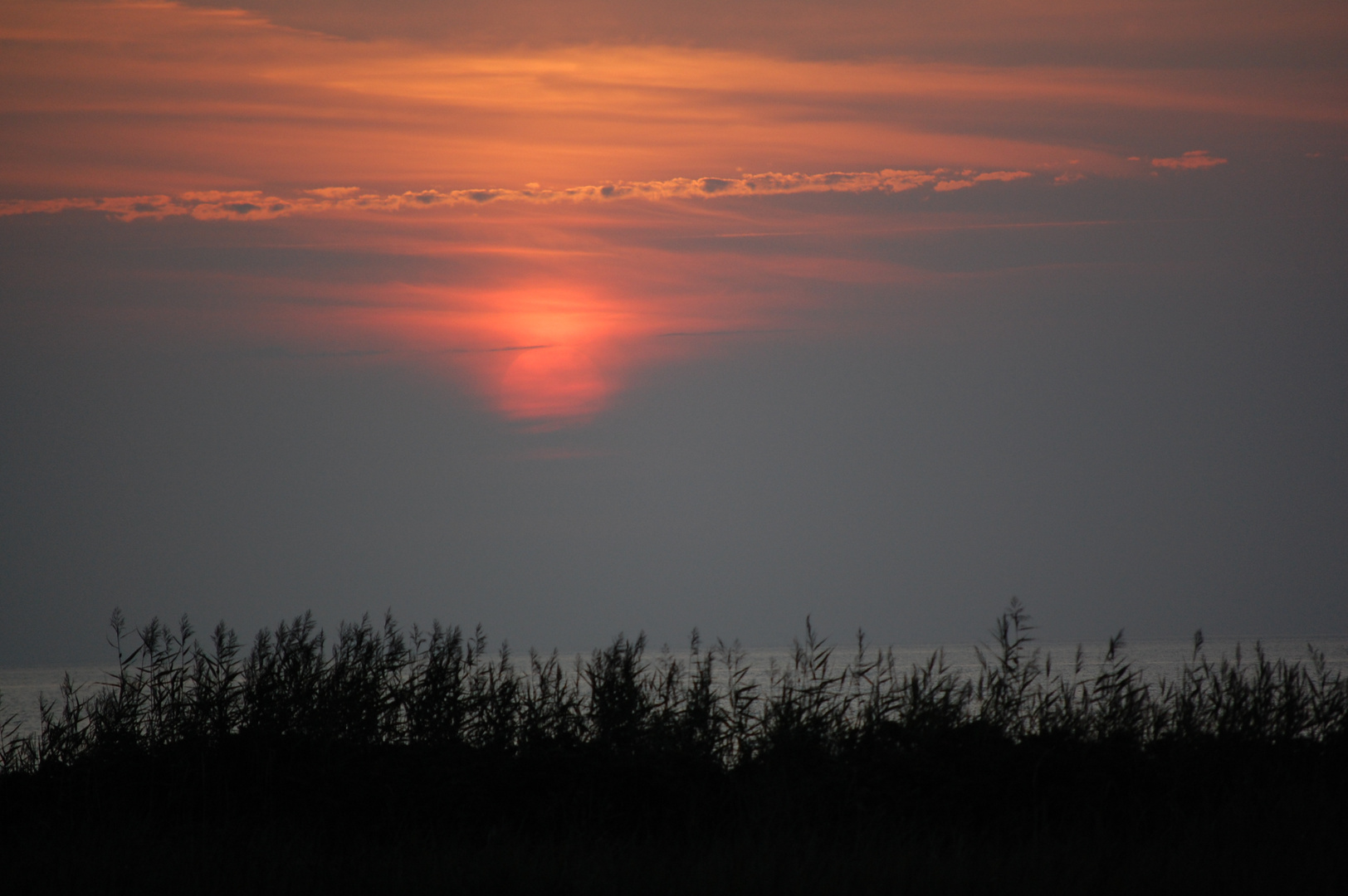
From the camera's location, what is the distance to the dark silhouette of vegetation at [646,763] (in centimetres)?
952

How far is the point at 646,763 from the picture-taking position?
1160 cm

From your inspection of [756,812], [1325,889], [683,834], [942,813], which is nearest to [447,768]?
[683,834]

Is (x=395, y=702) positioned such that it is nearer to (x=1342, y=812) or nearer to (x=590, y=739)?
(x=590, y=739)

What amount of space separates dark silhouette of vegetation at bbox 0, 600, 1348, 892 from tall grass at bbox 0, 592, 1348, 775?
1.3 inches

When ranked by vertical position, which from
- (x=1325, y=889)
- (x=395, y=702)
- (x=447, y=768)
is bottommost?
(x=1325, y=889)

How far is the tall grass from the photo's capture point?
12023 millimetres

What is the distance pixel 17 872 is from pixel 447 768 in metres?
4.02

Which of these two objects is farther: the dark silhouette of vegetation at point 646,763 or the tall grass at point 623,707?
the tall grass at point 623,707

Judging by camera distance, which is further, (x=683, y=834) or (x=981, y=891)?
(x=683, y=834)

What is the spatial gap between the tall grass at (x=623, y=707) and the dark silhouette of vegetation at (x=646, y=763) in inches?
1.3

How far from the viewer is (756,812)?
10.5 m

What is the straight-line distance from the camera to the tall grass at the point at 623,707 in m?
12.0

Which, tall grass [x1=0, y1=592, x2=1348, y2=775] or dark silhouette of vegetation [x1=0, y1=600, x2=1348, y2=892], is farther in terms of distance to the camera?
tall grass [x1=0, y1=592, x2=1348, y2=775]

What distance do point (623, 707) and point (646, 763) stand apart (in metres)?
0.87
